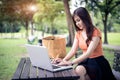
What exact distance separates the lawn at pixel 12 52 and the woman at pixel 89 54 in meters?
3.31

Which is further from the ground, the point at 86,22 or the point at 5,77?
the point at 86,22

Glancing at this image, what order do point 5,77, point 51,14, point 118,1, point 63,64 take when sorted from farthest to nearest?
point 51,14
point 118,1
point 5,77
point 63,64

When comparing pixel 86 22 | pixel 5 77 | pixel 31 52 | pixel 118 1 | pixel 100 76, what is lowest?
pixel 5 77

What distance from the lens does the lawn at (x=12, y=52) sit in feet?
A: 21.2

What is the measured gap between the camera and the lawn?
6463 mm

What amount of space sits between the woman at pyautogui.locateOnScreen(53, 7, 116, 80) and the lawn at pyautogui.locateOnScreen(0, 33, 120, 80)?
3313mm

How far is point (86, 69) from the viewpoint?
8.71 ft

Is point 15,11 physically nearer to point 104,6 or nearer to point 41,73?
point 104,6

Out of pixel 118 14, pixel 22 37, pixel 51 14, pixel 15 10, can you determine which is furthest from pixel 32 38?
pixel 118 14

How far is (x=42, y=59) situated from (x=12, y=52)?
535 cm

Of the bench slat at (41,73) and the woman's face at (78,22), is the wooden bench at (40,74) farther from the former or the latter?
the woman's face at (78,22)

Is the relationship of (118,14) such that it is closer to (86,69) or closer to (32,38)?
(32,38)

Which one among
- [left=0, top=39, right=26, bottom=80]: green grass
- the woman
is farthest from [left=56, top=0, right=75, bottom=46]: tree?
the woman

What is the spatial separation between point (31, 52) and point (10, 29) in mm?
4714
